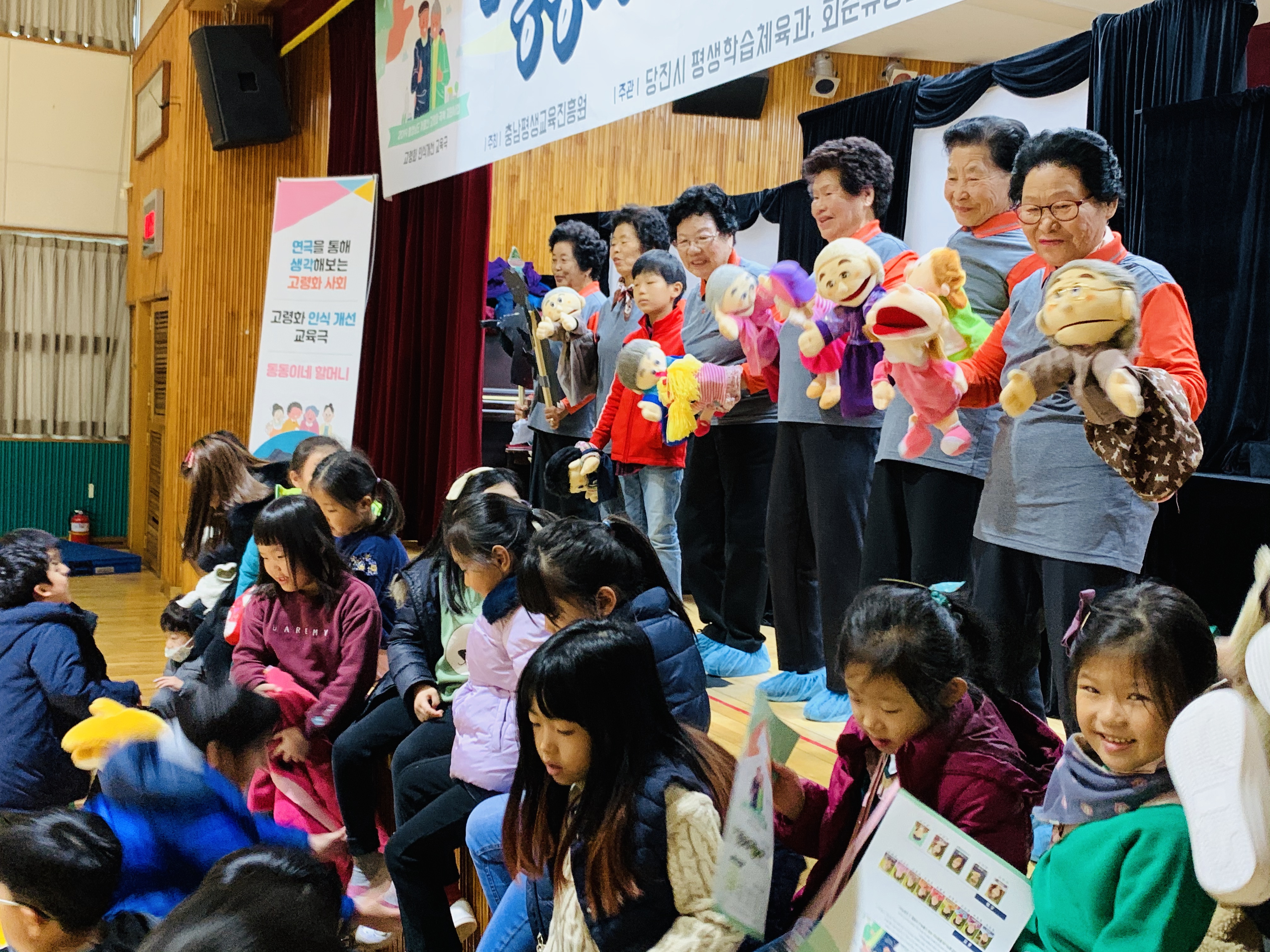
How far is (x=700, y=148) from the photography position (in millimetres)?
7305

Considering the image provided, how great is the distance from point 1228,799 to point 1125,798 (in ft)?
1.03

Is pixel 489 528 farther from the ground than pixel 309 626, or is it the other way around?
pixel 489 528

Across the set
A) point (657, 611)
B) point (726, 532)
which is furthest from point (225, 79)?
point (657, 611)

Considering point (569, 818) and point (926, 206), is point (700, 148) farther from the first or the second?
point (569, 818)

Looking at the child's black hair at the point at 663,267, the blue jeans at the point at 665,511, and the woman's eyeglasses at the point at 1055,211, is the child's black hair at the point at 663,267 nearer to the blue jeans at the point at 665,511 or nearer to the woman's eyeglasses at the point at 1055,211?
the blue jeans at the point at 665,511

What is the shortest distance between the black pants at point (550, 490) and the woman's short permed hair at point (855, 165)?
4.06 ft

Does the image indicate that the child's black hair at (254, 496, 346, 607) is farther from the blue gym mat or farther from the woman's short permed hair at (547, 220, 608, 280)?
the blue gym mat

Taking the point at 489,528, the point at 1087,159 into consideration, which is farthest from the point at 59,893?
the point at 1087,159

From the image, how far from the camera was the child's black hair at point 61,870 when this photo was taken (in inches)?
58.1

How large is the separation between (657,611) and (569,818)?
445 mm

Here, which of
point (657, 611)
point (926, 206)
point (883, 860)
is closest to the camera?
point (883, 860)

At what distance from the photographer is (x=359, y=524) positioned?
295 centimetres

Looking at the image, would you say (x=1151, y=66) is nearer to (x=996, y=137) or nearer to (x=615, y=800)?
(x=996, y=137)

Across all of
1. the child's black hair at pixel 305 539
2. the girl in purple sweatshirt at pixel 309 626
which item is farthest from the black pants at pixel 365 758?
the child's black hair at pixel 305 539
